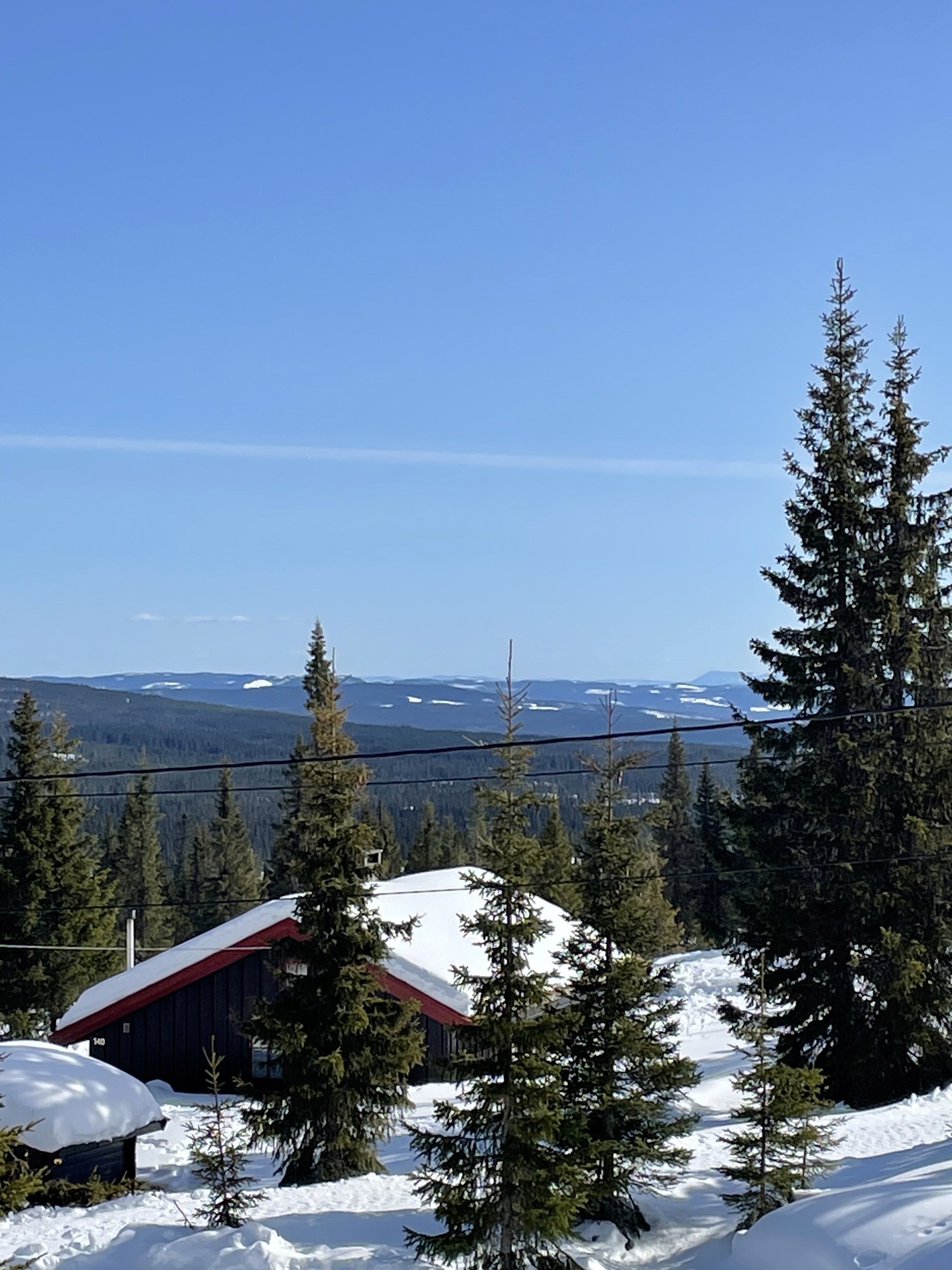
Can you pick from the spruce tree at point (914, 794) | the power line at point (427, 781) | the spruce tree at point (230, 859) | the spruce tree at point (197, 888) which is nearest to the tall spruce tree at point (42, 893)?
the power line at point (427, 781)

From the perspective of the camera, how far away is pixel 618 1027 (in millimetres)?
11484

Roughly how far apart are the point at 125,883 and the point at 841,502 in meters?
45.8

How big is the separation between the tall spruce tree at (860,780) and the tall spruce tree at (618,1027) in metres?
5.02

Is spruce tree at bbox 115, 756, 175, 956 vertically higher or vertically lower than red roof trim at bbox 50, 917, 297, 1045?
lower

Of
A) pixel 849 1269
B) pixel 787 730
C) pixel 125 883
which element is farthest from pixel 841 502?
pixel 125 883

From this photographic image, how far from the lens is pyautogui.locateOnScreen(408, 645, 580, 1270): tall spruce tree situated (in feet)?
32.4

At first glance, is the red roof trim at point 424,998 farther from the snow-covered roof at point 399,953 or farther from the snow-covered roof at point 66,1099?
the snow-covered roof at point 66,1099

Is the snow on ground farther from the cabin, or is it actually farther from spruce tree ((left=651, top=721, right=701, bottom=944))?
spruce tree ((left=651, top=721, right=701, bottom=944))

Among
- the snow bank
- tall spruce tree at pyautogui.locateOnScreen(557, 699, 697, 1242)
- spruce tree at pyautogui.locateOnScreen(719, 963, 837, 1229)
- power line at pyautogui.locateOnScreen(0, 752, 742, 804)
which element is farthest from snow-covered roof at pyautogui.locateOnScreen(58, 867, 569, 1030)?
the snow bank

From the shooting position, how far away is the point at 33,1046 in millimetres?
17391

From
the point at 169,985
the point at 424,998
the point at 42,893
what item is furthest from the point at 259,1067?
the point at 42,893

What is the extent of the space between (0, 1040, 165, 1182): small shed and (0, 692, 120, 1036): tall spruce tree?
11958 millimetres

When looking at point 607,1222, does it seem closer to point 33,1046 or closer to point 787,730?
point 787,730

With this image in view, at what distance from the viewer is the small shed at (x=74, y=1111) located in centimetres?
1545
